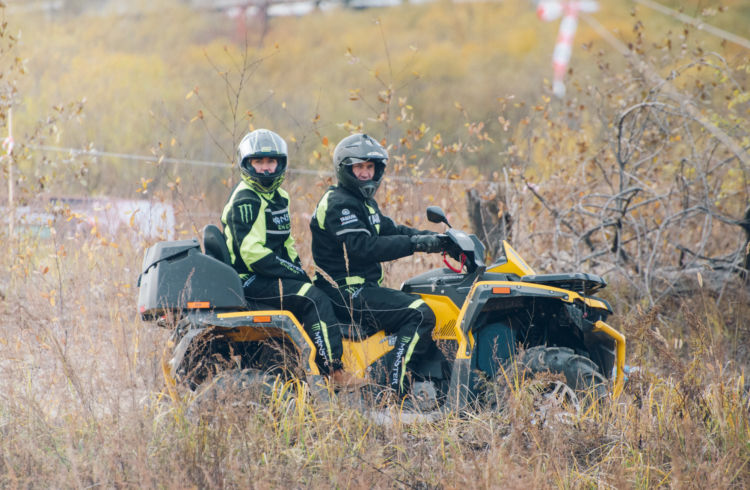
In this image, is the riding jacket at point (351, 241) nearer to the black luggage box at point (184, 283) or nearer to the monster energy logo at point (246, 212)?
the monster energy logo at point (246, 212)

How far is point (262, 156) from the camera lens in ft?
16.8

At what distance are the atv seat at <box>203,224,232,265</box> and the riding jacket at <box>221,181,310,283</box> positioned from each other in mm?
100

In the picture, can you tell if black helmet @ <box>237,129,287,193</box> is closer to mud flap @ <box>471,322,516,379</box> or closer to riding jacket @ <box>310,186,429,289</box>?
riding jacket @ <box>310,186,429,289</box>

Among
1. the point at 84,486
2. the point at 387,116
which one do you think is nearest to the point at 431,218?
the point at 84,486

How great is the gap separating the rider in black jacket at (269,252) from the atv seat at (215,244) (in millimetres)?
101

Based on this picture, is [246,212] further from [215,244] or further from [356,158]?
[356,158]

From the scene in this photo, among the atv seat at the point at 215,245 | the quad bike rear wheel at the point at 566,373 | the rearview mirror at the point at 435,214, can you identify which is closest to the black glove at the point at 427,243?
the rearview mirror at the point at 435,214

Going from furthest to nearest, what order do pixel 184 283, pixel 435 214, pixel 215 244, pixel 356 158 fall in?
pixel 356 158
pixel 435 214
pixel 215 244
pixel 184 283

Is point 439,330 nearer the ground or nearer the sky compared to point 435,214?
nearer the ground

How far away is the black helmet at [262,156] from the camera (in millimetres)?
5102

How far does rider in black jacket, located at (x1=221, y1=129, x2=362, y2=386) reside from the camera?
5008 millimetres

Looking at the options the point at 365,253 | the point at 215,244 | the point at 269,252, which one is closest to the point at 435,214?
the point at 365,253

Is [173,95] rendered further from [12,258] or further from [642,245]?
[642,245]

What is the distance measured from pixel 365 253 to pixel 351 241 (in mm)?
118
